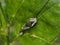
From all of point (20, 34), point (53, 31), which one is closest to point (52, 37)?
point (53, 31)

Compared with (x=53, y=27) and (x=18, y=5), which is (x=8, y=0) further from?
(x=53, y=27)

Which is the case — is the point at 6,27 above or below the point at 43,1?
below

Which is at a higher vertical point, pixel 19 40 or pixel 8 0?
pixel 8 0

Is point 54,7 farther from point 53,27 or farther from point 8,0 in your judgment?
point 8,0

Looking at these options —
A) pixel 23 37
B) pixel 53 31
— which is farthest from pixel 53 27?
pixel 23 37

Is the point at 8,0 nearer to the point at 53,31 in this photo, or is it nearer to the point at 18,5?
the point at 18,5
